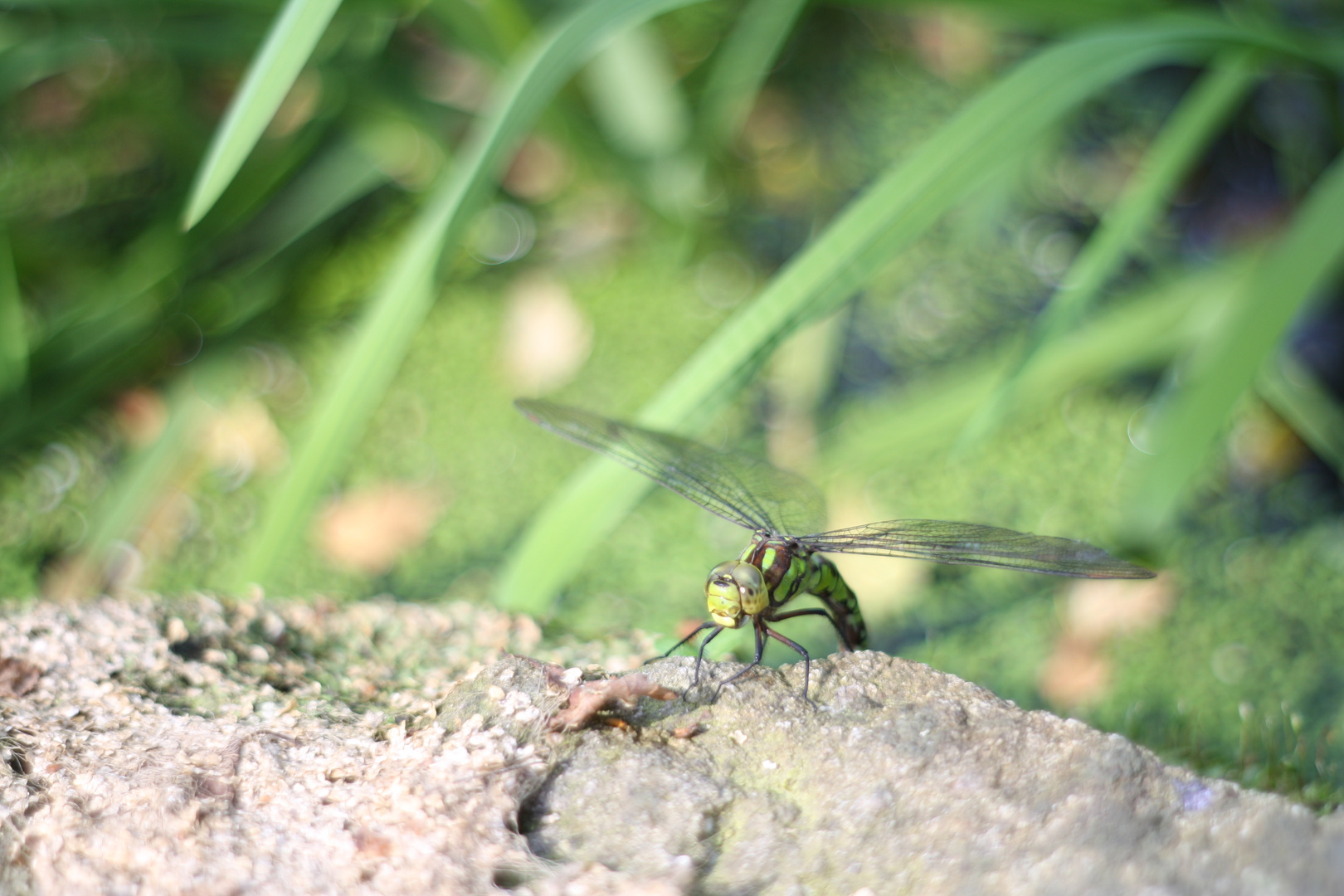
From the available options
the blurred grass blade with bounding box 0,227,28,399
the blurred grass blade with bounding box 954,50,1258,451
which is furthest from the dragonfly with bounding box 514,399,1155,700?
the blurred grass blade with bounding box 0,227,28,399

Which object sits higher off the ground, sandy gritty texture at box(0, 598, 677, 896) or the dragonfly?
the dragonfly

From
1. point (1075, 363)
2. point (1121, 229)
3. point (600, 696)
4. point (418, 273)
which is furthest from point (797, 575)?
point (1075, 363)

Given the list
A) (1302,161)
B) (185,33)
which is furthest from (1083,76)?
(185,33)

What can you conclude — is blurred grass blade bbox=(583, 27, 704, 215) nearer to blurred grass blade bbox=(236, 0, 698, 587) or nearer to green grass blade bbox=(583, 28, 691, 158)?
green grass blade bbox=(583, 28, 691, 158)

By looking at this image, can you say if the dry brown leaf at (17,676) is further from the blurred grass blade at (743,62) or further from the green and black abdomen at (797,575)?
the blurred grass blade at (743,62)

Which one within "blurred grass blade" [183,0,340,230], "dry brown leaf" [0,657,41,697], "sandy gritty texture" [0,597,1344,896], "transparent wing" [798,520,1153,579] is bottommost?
"sandy gritty texture" [0,597,1344,896]

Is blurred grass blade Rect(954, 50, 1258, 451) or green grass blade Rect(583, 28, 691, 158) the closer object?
blurred grass blade Rect(954, 50, 1258, 451)

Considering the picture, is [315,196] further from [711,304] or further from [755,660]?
[755,660]

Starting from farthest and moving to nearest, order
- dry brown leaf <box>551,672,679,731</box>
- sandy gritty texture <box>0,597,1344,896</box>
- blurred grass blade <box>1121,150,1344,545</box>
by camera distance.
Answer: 1. blurred grass blade <box>1121,150,1344,545</box>
2. dry brown leaf <box>551,672,679,731</box>
3. sandy gritty texture <box>0,597,1344,896</box>
